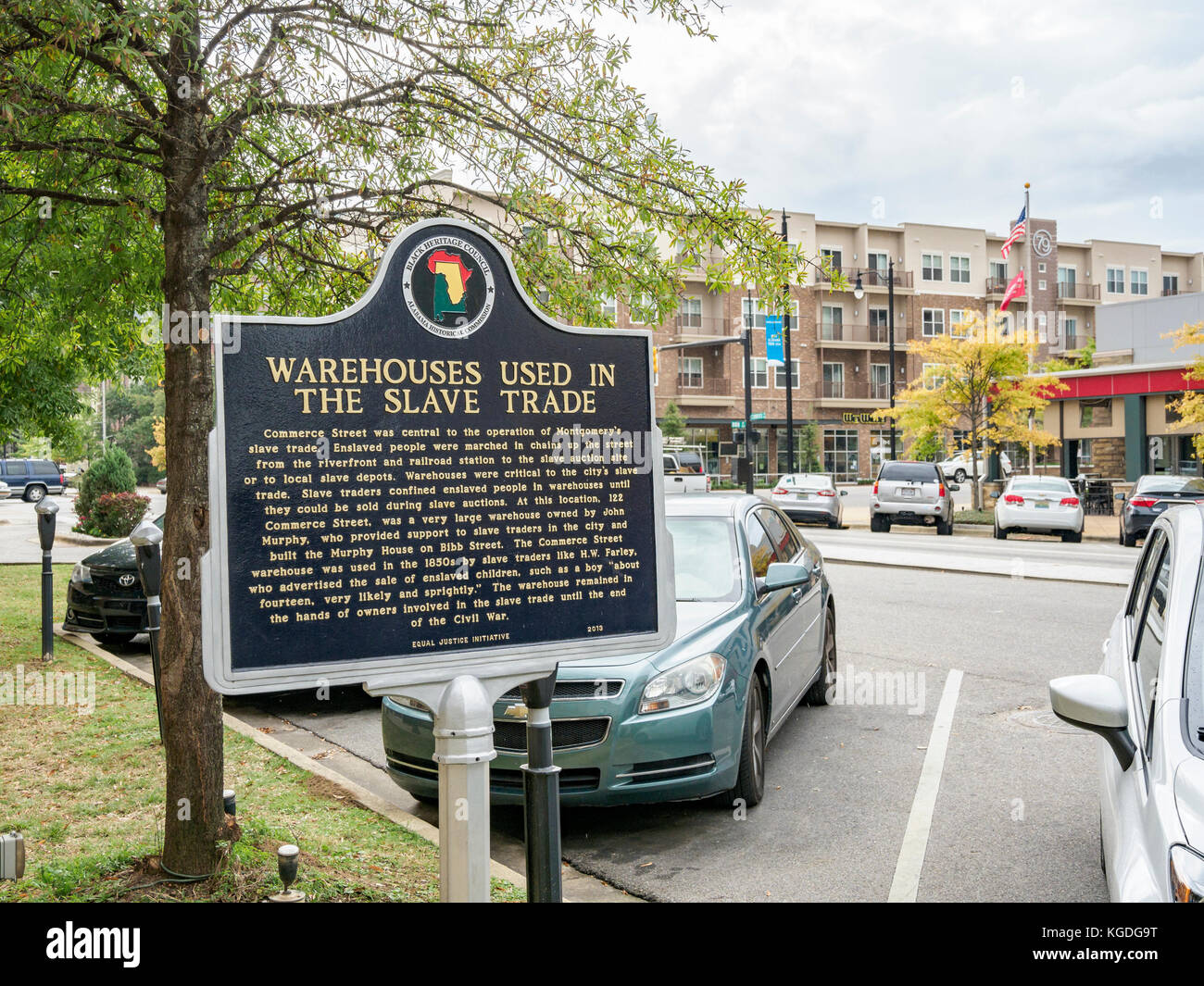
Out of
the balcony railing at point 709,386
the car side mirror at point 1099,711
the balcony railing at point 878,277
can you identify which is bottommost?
the car side mirror at point 1099,711

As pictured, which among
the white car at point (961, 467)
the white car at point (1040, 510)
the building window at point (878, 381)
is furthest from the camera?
the building window at point (878, 381)

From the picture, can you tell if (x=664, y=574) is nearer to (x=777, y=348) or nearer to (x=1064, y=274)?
(x=777, y=348)

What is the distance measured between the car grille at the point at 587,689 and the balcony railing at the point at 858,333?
56.3 m

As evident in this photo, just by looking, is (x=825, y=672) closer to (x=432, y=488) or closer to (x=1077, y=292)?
(x=432, y=488)

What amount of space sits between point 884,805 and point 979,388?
2765cm

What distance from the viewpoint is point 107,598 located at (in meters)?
10.4

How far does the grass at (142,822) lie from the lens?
4.28 metres

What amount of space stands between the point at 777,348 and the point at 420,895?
2768cm

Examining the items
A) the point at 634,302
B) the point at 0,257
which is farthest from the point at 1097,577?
the point at 0,257

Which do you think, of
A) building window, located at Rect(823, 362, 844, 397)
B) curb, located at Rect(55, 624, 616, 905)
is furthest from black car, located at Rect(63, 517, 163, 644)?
building window, located at Rect(823, 362, 844, 397)

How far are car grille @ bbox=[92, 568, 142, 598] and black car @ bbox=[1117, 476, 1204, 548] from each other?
62.5ft

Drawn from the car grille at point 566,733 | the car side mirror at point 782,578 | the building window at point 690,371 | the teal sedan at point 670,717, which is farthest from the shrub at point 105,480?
the building window at point 690,371

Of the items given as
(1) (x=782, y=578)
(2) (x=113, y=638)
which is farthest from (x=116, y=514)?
(1) (x=782, y=578)

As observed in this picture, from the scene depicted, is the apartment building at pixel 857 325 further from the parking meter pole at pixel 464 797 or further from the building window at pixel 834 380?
the parking meter pole at pixel 464 797
